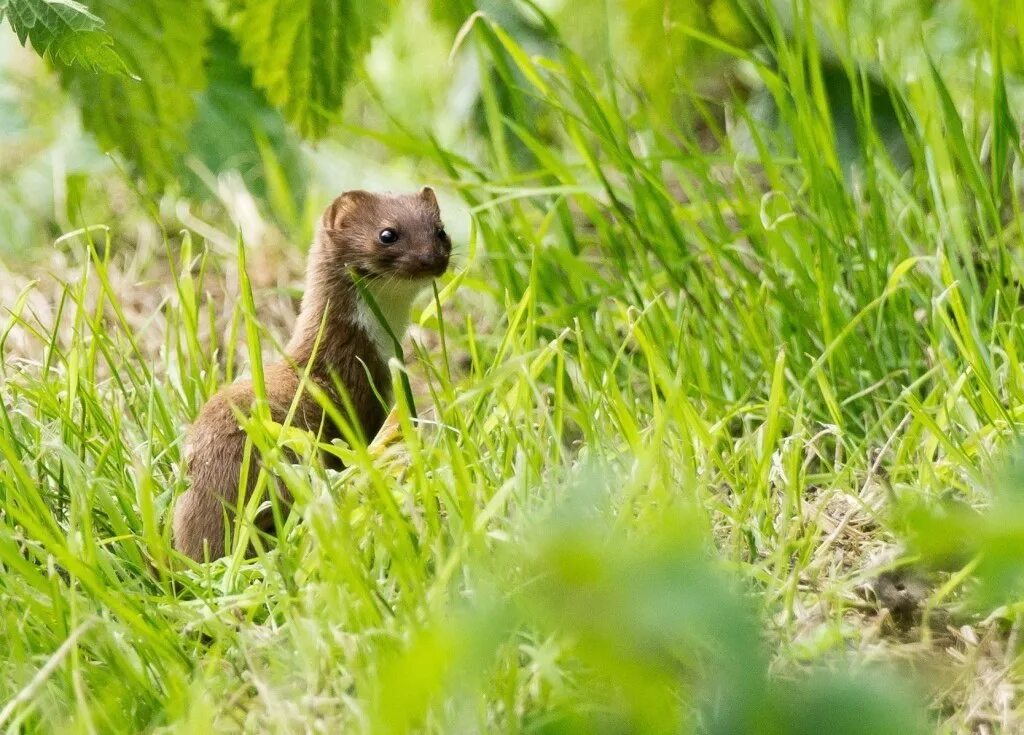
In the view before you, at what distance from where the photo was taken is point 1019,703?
211 cm

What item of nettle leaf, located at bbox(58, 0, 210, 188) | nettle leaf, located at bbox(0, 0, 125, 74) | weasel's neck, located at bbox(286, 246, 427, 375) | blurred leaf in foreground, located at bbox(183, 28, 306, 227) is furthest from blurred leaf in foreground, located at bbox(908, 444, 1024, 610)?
blurred leaf in foreground, located at bbox(183, 28, 306, 227)

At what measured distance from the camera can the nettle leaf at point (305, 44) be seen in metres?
3.41

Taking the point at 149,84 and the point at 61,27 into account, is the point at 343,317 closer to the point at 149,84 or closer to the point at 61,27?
the point at 149,84

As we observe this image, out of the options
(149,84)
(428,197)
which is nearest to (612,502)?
(428,197)

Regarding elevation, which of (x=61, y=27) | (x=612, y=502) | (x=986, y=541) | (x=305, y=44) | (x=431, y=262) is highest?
(x=61, y=27)

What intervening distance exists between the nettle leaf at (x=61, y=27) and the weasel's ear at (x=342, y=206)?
4.06 feet

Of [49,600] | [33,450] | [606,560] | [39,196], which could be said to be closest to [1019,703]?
[606,560]

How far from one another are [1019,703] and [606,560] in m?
1.14

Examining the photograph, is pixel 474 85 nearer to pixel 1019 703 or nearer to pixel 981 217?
pixel 981 217

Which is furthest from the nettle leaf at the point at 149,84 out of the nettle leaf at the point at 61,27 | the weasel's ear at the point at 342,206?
the nettle leaf at the point at 61,27

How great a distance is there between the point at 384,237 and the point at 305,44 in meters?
0.53

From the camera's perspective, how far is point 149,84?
3.50m

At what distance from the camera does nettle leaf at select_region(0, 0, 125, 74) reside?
7.77 ft

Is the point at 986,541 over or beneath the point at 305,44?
beneath
